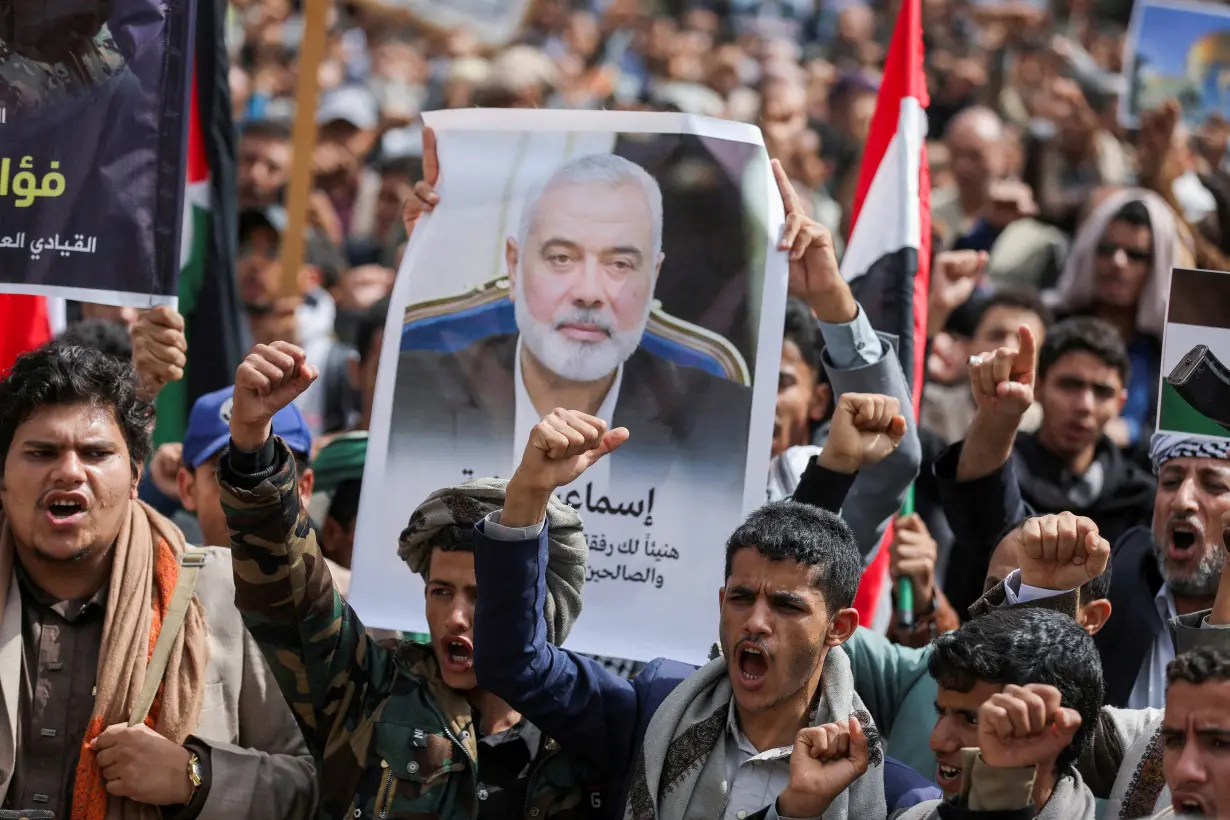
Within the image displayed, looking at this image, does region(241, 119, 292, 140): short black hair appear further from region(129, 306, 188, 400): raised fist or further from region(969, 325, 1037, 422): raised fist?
region(969, 325, 1037, 422): raised fist

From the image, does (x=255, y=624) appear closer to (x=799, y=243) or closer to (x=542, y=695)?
(x=542, y=695)

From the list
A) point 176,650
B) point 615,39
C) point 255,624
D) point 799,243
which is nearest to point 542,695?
point 255,624

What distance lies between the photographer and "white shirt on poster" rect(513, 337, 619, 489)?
4.59m

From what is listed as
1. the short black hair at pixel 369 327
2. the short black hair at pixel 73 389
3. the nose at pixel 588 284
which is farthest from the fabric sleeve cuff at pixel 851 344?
the short black hair at pixel 369 327

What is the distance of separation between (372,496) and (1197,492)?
211 centimetres

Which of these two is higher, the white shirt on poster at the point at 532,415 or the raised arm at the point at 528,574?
the white shirt on poster at the point at 532,415

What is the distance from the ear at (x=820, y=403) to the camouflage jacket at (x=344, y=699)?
2117mm

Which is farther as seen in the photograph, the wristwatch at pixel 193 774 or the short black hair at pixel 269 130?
the short black hair at pixel 269 130

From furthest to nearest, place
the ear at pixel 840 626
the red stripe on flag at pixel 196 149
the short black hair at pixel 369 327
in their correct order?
the short black hair at pixel 369 327
the red stripe on flag at pixel 196 149
the ear at pixel 840 626

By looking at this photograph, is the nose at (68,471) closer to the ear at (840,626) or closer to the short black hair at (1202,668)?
the ear at (840,626)

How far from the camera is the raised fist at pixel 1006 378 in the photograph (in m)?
4.45

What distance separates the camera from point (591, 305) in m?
4.61

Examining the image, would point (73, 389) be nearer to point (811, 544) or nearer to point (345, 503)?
point (345, 503)

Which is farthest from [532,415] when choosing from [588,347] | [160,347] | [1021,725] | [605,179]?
[1021,725]
